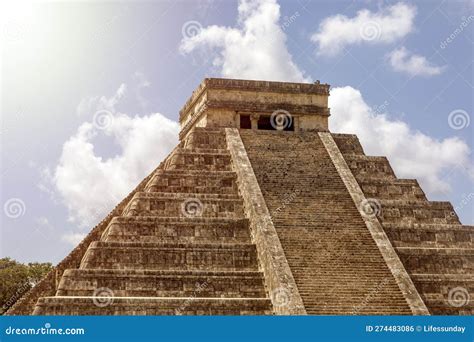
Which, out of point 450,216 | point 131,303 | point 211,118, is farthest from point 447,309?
point 211,118

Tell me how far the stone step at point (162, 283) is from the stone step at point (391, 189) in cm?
713

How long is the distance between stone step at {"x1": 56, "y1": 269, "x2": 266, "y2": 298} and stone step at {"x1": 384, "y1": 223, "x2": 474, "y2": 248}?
5483mm

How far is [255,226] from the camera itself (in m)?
21.0

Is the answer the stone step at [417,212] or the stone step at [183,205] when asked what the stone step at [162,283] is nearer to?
the stone step at [183,205]

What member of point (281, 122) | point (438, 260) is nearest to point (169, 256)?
point (438, 260)

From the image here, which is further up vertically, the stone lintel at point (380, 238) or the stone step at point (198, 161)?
the stone step at point (198, 161)

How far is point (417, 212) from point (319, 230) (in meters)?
4.42

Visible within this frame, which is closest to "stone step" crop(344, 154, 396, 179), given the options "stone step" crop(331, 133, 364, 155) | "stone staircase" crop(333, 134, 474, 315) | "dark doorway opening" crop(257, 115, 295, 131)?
"stone staircase" crop(333, 134, 474, 315)

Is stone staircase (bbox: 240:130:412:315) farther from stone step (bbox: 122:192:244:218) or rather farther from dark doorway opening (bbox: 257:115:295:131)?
stone step (bbox: 122:192:244:218)

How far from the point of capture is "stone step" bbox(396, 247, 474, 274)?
21547 millimetres

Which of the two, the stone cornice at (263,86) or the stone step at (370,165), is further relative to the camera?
the stone cornice at (263,86)

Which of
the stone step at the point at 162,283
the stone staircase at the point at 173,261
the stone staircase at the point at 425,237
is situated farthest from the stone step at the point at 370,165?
the stone step at the point at 162,283

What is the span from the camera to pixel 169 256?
19891 millimetres

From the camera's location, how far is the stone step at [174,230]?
67.3 feet
